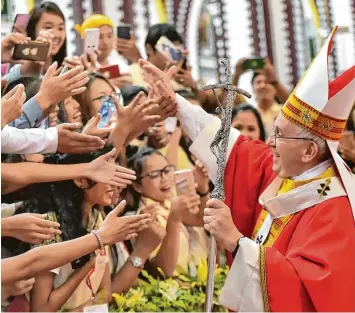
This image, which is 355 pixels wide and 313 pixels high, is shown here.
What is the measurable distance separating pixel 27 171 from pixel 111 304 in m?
0.76

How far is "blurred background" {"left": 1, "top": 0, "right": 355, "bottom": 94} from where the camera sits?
24.8ft

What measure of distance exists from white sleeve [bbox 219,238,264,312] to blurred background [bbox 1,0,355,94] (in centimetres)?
466

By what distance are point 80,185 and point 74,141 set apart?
0.22 m

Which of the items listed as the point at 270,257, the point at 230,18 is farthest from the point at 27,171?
the point at 230,18

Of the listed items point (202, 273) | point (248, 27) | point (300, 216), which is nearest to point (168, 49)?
point (202, 273)

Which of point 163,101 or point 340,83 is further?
point 163,101

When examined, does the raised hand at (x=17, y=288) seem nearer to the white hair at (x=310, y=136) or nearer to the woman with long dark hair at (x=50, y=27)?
the white hair at (x=310, y=136)

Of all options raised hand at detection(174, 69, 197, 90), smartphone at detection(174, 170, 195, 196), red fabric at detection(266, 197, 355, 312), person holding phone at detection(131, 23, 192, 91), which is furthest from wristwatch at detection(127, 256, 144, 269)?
raised hand at detection(174, 69, 197, 90)

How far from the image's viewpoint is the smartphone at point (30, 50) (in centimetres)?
337

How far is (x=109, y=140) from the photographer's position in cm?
333

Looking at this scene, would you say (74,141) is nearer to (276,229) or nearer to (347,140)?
(276,229)

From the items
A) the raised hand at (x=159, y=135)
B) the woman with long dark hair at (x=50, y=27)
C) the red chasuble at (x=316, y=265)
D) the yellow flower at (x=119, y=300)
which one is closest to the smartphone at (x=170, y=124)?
the raised hand at (x=159, y=135)

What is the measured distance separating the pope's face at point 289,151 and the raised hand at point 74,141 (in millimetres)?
706

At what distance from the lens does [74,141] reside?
3.12 metres
